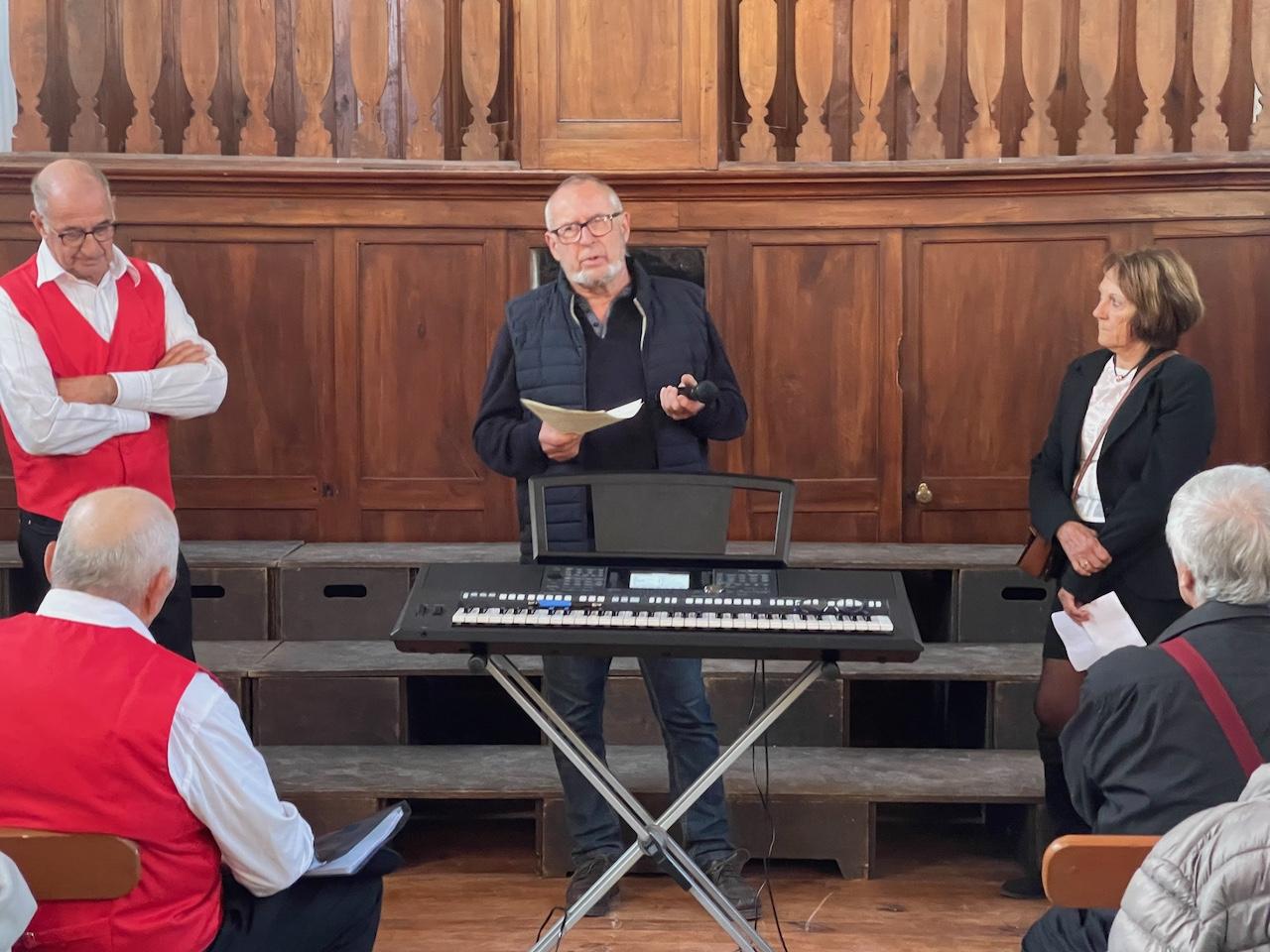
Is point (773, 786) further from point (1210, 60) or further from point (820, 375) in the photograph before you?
point (1210, 60)

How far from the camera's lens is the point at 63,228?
386 cm

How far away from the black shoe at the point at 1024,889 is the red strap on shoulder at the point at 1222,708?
1877 mm

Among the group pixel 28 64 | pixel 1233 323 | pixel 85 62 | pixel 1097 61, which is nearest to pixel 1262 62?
pixel 1097 61

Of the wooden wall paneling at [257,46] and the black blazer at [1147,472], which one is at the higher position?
the wooden wall paneling at [257,46]

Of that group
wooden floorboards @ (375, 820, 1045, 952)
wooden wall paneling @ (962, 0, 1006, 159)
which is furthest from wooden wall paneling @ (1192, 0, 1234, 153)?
wooden floorboards @ (375, 820, 1045, 952)

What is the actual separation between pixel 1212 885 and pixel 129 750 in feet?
4.86

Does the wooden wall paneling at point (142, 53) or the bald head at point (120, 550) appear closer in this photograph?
the bald head at point (120, 550)

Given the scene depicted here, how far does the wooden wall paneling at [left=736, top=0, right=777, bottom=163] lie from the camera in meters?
5.49

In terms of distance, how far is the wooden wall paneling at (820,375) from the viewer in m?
5.55

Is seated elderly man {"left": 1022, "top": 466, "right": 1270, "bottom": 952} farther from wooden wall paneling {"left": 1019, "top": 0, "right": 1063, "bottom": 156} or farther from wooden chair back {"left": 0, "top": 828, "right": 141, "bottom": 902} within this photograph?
wooden wall paneling {"left": 1019, "top": 0, "right": 1063, "bottom": 156}

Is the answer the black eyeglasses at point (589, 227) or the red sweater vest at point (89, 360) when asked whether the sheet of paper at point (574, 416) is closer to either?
the black eyeglasses at point (589, 227)

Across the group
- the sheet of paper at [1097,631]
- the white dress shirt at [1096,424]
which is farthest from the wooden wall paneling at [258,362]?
the sheet of paper at [1097,631]

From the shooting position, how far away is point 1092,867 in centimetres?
210

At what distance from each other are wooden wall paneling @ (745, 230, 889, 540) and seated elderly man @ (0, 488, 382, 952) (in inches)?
131
